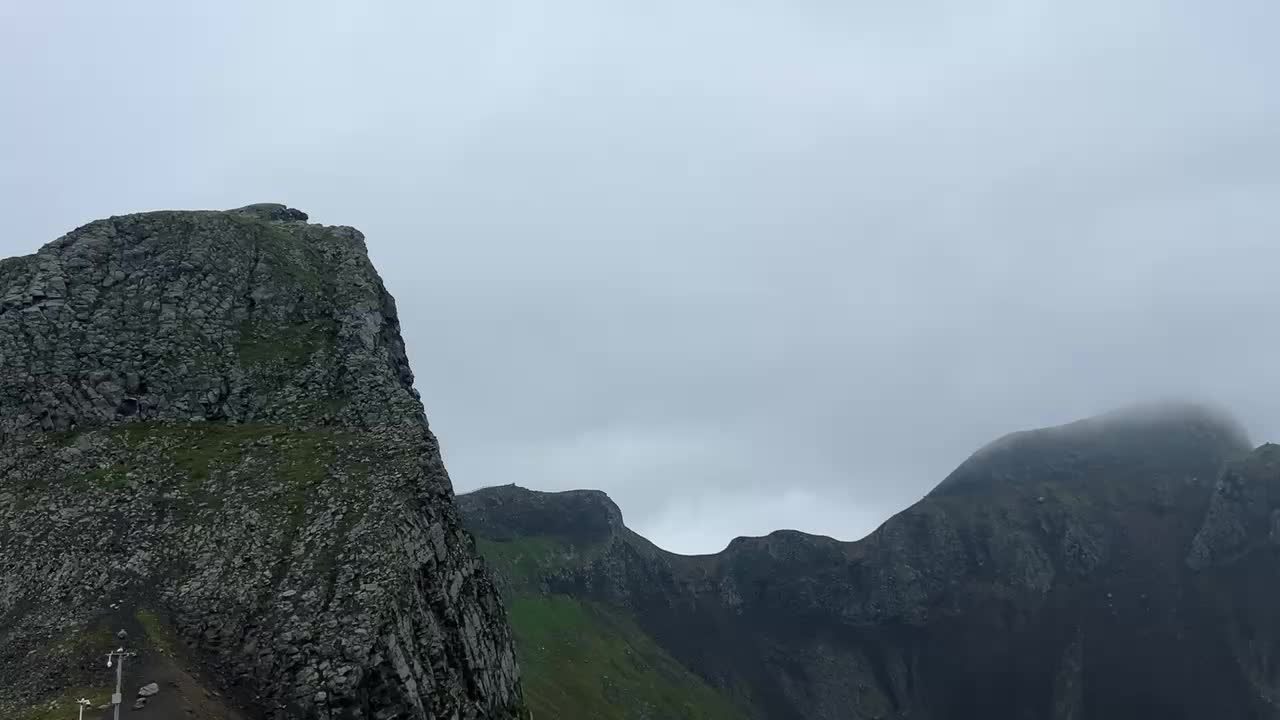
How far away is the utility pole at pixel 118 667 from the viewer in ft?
163

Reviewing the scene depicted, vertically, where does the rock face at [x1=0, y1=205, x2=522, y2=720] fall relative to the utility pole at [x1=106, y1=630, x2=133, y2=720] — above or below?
above

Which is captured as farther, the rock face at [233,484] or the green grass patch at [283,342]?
the green grass patch at [283,342]

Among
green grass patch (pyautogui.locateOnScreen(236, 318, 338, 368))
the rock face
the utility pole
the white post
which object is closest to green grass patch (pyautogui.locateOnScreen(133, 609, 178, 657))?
the rock face

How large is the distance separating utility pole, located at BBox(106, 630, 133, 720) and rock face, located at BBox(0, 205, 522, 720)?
941 millimetres

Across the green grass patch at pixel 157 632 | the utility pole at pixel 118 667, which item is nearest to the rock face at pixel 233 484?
the green grass patch at pixel 157 632

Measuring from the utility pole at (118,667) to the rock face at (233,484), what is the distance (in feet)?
3.09

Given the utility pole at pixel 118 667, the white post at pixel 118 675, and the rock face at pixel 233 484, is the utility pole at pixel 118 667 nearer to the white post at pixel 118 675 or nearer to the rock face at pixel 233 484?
the white post at pixel 118 675

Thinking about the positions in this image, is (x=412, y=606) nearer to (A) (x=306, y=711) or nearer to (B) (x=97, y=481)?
(A) (x=306, y=711)

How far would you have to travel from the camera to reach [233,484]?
69.5 meters

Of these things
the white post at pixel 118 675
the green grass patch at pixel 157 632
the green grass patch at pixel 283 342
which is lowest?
the white post at pixel 118 675

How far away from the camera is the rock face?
59.2m

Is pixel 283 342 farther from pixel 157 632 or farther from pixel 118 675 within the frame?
pixel 118 675

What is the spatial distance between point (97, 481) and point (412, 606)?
2348 cm

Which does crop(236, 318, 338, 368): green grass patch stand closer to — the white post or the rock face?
the rock face
